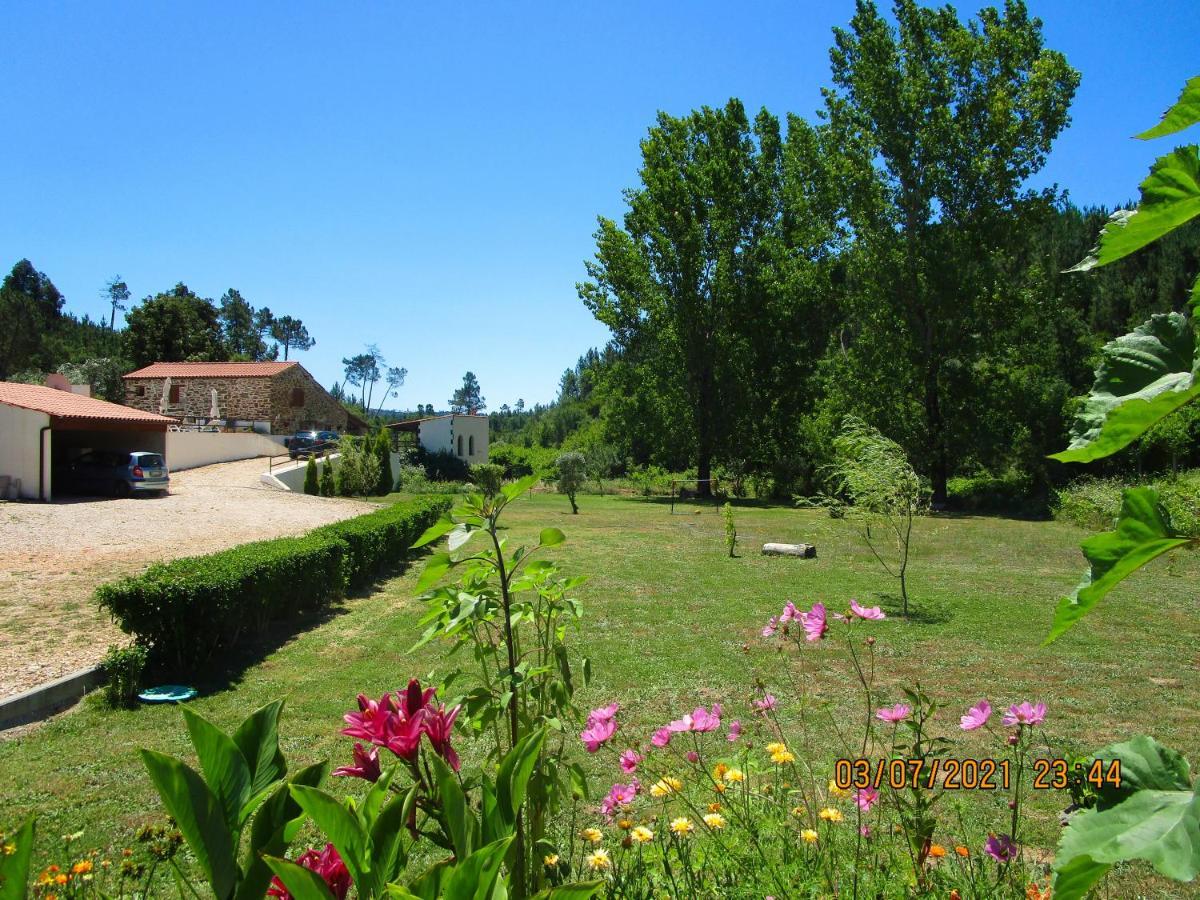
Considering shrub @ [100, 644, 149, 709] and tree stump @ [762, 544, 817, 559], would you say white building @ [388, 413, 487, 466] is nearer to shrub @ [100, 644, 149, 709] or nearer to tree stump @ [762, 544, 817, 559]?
tree stump @ [762, 544, 817, 559]

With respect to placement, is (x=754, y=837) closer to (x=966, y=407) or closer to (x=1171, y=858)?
(x=1171, y=858)

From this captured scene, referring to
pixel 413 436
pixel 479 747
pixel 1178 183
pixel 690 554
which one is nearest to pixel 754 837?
pixel 1178 183

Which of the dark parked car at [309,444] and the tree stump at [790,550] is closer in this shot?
the tree stump at [790,550]

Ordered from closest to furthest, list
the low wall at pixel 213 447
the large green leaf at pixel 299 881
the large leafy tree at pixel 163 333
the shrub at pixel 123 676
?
the large green leaf at pixel 299 881 < the shrub at pixel 123 676 < the low wall at pixel 213 447 < the large leafy tree at pixel 163 333

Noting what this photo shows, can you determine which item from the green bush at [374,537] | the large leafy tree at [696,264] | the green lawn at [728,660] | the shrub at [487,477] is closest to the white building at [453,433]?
the shrub at [487,477]

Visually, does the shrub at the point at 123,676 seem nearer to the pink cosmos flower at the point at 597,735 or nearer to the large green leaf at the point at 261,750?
the pink cosmos flower at the point at 597,735

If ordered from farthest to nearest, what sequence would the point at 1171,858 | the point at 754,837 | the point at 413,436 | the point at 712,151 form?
the point at 413,436 → the point at 712,151 → the point at 754,837 → the point at 1171,858

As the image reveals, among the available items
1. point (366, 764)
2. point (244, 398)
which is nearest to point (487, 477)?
point (244, 398)

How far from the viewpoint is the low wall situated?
2864 cm

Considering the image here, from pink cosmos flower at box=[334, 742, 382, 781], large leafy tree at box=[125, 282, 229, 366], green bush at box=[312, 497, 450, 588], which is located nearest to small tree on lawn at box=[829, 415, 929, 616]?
green bush at box=[312, 497, 450, 588]

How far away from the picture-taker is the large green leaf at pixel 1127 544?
601mm

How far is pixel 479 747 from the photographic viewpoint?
525 centimetres

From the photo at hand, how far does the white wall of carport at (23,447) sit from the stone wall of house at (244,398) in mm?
17839

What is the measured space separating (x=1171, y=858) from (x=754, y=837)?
6.35ft
